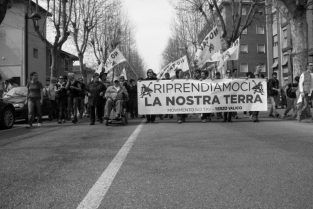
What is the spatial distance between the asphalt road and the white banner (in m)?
5.11

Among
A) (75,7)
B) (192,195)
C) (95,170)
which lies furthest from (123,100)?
(75,7)

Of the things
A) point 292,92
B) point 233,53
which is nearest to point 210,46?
point 233,53

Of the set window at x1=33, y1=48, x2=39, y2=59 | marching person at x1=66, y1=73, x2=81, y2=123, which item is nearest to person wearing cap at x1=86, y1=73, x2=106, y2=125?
marching person at x1=66, y1=73, x2=81, y2=123

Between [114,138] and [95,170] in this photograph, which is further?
[114,138]

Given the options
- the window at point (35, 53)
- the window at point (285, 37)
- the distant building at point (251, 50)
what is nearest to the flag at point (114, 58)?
the window at point (35, 53)

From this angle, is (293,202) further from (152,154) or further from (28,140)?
(28,140)

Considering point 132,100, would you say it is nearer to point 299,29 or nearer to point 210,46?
point 210,46

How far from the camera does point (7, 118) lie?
12.4 m

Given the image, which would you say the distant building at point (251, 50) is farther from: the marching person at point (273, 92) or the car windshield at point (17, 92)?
the car windshield at point (17, 92)

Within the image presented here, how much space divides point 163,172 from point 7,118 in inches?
336

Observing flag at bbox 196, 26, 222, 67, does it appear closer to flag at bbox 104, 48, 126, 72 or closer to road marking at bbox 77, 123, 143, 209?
flag at bbox 104, 48, 126, 72

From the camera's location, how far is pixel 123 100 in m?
13.0

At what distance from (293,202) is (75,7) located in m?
27.3

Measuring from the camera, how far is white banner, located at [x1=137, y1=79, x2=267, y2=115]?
1355 centimetres
